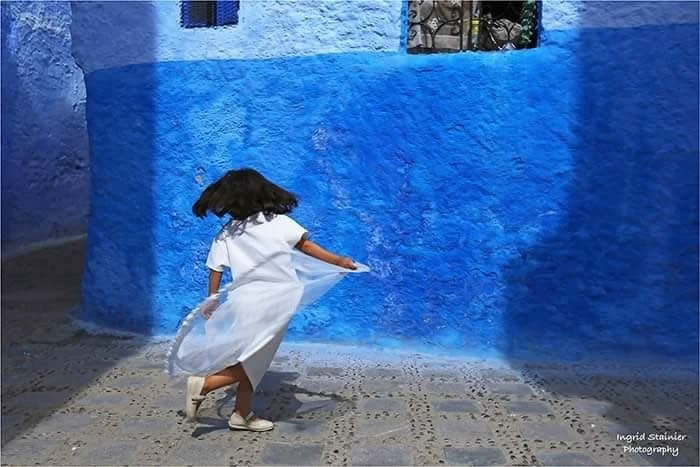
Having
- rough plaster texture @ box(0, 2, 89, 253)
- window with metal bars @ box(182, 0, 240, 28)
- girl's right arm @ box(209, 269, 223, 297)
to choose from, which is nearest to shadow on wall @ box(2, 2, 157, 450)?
window with metal bars @ box(182, 0, 240, 28)

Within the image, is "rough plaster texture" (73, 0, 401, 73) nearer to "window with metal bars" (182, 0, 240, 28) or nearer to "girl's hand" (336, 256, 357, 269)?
"window with metal bars" (182, 0, 240, 28)

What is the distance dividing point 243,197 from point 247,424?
1.22m

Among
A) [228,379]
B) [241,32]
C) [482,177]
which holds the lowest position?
[228,379]

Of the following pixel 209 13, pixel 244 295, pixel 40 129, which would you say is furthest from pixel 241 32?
pixel 40 129

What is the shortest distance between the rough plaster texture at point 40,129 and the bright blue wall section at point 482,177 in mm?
5491

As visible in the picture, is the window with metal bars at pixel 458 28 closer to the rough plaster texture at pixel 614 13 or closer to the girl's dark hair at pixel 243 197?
the rough plaster texture at pixel 614 13

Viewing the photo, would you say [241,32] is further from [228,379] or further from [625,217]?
[625,217]

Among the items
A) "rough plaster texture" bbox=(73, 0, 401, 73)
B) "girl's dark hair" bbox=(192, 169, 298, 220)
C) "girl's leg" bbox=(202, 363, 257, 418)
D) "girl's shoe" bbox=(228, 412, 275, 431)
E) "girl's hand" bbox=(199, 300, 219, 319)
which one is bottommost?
"girl's shoe" bbox=(228, 412, 275, 431)

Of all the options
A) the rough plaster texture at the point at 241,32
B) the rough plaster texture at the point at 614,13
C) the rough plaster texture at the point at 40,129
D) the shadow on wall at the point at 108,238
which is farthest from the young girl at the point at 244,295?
the rough plaster texture at the point at 40,129

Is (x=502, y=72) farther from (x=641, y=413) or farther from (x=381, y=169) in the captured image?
(x=641, y=413)

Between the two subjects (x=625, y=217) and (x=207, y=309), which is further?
(x=625, y=217)

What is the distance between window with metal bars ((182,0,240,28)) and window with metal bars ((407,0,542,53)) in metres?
1.51

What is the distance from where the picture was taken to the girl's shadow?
12.7ft

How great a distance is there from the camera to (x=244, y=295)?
359 centimetres
